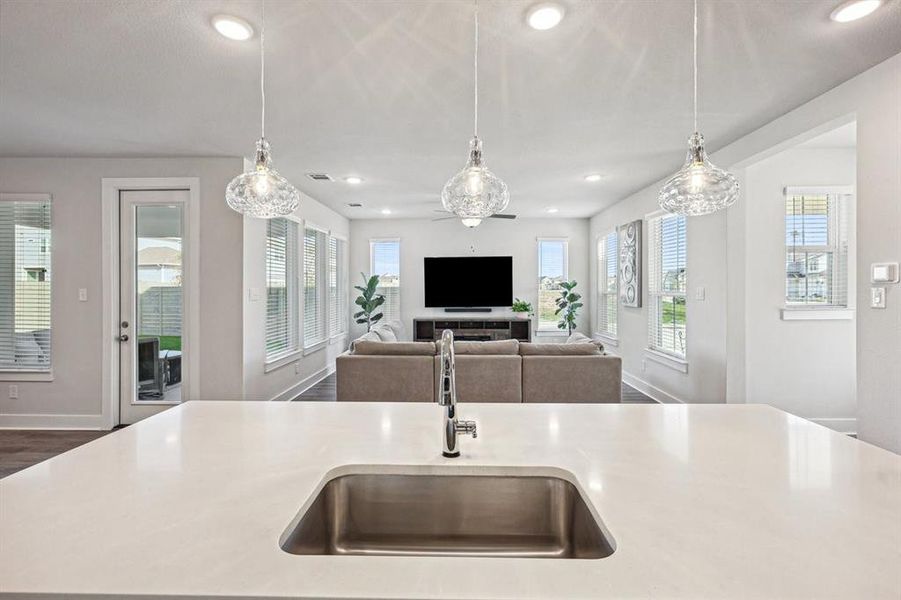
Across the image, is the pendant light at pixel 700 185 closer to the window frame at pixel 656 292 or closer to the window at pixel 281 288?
the window frame at pixel 656 292

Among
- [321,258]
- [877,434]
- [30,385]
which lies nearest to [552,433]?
[877,434]

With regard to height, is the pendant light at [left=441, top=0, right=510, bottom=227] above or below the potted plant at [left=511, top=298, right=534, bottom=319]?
above

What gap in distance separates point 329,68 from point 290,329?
3484 mm

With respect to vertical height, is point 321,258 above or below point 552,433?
above

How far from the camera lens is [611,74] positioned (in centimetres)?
247

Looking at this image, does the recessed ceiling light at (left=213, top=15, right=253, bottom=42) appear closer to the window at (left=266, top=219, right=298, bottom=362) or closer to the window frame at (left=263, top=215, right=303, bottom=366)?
the window at (left=266, top=219, right=298, bottom=362)

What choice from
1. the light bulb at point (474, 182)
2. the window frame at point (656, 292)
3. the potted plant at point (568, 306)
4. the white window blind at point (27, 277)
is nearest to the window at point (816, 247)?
the window frame at point (656, 292)

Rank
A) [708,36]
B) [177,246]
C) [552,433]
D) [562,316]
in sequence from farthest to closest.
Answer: [562,316]
[177,246]
[708,36]
[552,433]

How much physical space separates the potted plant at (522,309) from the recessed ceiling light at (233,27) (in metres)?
5.72

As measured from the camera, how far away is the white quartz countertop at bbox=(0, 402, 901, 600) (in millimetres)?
680

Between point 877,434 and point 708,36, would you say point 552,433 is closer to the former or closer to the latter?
point 708,36

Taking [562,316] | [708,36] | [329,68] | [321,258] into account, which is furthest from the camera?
[562,316]

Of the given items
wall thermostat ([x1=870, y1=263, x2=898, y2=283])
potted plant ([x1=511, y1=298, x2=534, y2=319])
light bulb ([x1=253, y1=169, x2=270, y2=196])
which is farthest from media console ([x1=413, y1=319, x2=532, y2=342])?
light bulb ([x1=253, y1=169, x2=270, y2=196])

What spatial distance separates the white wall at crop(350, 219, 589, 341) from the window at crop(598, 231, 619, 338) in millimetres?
525
